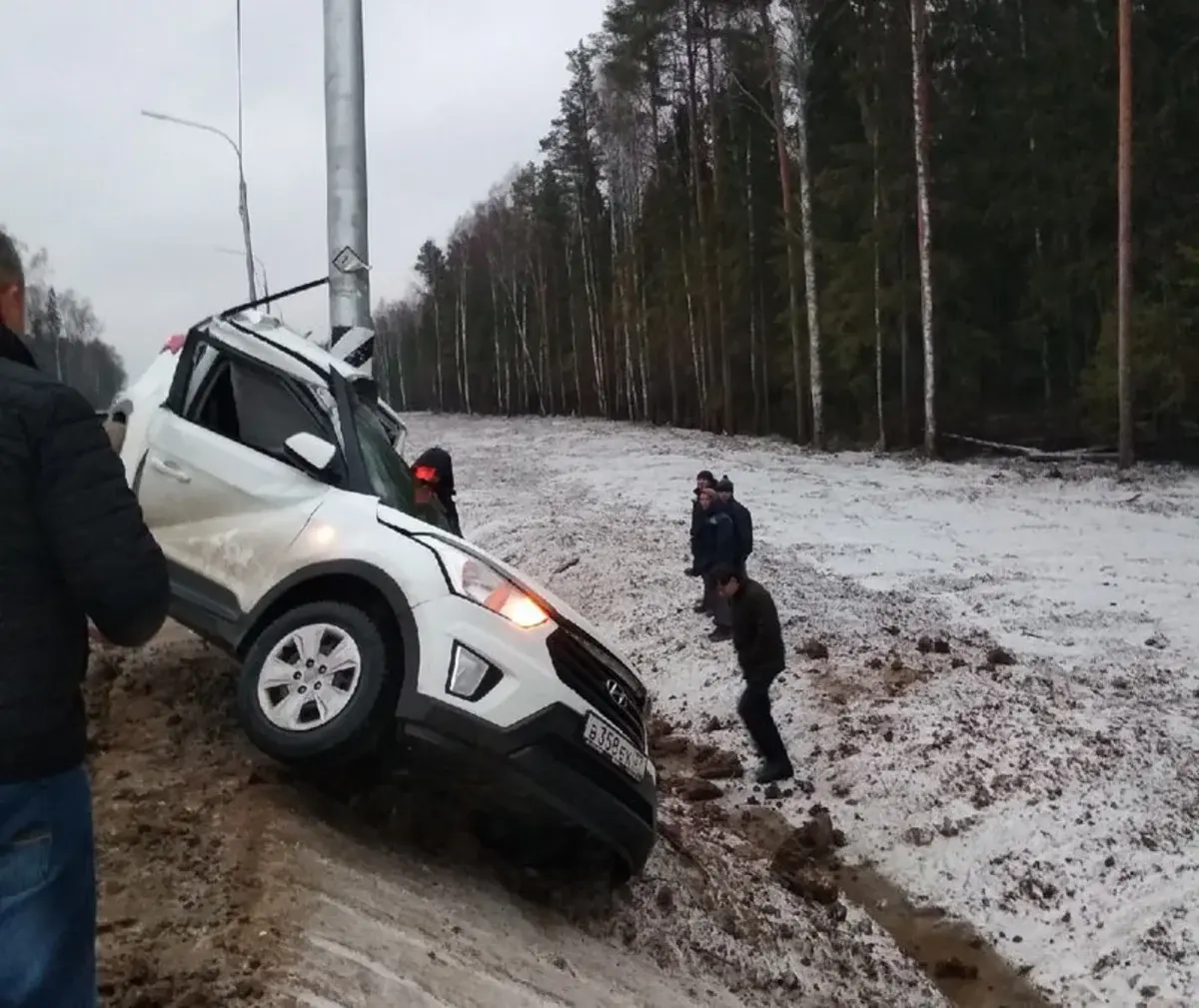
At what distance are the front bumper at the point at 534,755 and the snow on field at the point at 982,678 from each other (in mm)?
3277

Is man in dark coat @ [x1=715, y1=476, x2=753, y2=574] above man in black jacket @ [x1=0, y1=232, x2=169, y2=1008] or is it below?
below

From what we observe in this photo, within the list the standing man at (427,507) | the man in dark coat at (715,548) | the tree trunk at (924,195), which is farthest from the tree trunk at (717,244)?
the standing man at (427,507)

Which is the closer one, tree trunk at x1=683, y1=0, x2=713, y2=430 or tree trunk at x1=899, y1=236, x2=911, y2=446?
tree trunk at x1=899, y1=236, x2=911, y2=446

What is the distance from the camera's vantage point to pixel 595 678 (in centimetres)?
513

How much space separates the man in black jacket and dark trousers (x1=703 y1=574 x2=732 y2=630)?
30.7 feet

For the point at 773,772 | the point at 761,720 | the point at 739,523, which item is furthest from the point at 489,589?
the point at 739,523

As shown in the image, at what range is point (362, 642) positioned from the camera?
4.86 m

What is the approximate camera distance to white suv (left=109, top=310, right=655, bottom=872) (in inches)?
184

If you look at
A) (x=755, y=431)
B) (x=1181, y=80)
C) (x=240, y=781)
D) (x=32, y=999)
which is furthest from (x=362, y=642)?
(x=755, y=431)

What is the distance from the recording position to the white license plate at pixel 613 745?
4.86m

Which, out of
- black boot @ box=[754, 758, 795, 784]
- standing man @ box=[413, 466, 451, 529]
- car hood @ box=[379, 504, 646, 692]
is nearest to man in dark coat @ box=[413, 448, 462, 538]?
standing man @ box=[413, 466, 451, 529]

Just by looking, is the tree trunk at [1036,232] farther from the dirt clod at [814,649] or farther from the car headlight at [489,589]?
the car headlight at [489,589]

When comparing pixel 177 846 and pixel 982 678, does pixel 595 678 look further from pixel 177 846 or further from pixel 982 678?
pixel 982 678

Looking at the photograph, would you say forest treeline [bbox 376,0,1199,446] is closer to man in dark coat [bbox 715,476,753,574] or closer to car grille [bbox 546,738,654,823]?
man in dark coat [bbox 715,476,753,574]
